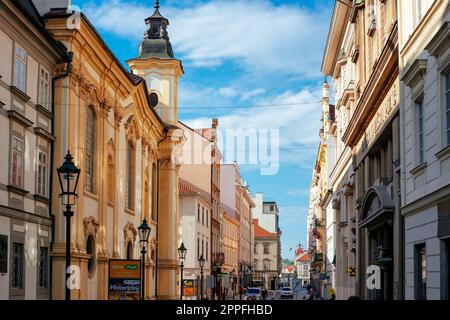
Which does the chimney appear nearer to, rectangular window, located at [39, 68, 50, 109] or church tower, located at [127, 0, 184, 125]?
rectangular window, located at [39, 68, 50, 109]

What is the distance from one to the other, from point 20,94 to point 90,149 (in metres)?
9.25

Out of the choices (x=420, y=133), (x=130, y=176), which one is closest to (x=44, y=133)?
(x=420, y=133)

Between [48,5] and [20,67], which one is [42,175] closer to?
[20,67]

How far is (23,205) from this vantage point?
23.7 meters

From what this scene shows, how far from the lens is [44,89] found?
26234 millimetres

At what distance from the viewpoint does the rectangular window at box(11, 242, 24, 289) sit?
22.8 meters

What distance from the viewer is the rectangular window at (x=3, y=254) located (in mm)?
21578

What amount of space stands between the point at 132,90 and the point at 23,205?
54.0ft

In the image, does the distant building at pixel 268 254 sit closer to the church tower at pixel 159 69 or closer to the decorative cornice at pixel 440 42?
the church tower at pixel 159 69

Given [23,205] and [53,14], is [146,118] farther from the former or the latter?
[23,205]

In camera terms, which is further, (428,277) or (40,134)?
(40,134)

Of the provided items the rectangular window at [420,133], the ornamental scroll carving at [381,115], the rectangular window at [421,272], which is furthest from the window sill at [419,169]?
the ornamental scroll carving at [381,115]

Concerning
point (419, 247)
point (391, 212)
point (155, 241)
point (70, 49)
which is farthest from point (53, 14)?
point (155, 241)

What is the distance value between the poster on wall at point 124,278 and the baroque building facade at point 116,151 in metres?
2.06
